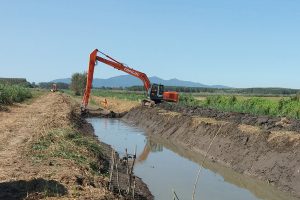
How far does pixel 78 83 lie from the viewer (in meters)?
100

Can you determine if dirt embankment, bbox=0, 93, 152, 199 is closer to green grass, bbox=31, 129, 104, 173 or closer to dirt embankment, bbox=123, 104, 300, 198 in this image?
green grass, bbox=31, 129, 104, 173

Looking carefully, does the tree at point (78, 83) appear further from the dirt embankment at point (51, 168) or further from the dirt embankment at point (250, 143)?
the dirt embankment at point (51, 168)

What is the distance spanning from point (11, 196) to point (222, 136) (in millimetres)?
14803

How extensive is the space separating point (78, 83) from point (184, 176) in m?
84.7

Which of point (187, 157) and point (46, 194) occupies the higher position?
point (46, 194)

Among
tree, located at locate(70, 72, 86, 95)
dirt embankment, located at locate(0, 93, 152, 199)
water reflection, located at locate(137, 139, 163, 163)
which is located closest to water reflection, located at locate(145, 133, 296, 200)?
water reflection, located at locate(137, 139, 163, 163)

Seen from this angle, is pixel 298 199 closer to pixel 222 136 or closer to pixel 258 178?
pixel 258 178

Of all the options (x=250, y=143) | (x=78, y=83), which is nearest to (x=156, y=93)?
(x=250, y=143)

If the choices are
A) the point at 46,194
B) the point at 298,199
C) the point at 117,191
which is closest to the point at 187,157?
the point at 298,199

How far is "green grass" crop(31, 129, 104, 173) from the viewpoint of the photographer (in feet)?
42.7

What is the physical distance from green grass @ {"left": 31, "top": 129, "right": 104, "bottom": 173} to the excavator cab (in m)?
23.8

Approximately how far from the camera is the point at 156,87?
4094cm

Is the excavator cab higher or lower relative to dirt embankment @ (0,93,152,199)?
higher

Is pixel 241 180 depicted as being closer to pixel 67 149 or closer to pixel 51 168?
pixel 67 149
